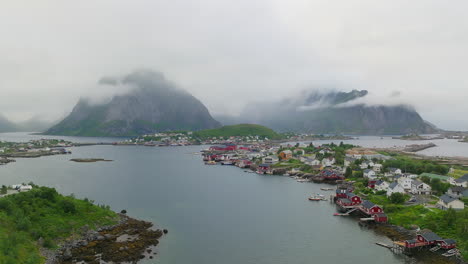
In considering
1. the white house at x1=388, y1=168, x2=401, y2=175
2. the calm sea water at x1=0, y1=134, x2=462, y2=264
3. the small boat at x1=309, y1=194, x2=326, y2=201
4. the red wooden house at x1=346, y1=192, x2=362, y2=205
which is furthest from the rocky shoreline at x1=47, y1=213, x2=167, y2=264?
the white house at x1=388, y1=168, x2=401, y2=175

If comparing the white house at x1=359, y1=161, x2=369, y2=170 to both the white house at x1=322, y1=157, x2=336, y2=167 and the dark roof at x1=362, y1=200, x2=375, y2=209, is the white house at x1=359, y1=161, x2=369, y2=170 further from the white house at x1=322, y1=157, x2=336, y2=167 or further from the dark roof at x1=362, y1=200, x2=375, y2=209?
the dark roof at x1=362, y1=200, x2=375, y2=209

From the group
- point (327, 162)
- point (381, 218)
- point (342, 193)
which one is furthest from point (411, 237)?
point (327, 162)

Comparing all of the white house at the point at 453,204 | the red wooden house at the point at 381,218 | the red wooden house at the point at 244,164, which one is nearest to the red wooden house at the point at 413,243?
the red wooden house at the point at 381,218

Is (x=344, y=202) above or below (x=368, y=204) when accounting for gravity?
below

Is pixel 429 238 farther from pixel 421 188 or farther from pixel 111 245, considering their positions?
pixel 111 245

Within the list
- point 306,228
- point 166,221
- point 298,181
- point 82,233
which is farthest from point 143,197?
point 298,181

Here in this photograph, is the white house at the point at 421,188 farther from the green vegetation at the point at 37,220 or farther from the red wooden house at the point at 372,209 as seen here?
the green vegetation at the point at 37,220
